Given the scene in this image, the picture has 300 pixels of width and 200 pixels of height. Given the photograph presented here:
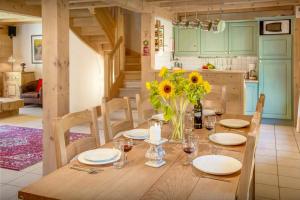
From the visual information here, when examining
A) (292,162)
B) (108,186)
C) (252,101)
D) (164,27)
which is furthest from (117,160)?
(164,27)

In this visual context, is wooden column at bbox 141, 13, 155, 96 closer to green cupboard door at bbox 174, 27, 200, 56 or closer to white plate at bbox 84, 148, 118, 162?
green cupboard door at bbox 174, 27, 200, 56

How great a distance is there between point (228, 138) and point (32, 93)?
25.1 feet

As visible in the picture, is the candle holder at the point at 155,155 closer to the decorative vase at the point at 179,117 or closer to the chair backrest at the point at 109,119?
the decorative vase at the point at 179,117

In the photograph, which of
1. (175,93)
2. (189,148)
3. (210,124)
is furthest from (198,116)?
(189,148)

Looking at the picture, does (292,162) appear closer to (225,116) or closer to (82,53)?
(225,116)

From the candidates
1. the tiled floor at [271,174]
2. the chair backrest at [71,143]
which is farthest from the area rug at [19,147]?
the chair backrest at [71,143]

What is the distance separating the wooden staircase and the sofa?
2.52 metres

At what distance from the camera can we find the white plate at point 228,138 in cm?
210

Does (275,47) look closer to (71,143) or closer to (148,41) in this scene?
(148,41)

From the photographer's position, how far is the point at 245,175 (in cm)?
114

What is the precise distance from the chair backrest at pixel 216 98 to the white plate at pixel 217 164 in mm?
1815

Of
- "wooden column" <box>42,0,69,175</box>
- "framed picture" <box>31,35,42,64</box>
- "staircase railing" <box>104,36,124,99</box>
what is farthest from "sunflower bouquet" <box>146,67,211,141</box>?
"framed picture" <box>31,35,42,64</box>

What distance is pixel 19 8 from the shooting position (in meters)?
5.66

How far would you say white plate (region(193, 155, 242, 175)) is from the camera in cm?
157
